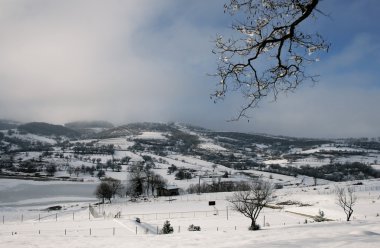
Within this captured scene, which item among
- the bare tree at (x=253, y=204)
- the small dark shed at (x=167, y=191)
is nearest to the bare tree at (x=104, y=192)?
the small dark shed at (x=167, y=191)

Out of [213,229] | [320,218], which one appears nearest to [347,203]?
[320,218]

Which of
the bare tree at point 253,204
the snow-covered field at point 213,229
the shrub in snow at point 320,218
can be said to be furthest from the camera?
the shrub in snow at point 320,218

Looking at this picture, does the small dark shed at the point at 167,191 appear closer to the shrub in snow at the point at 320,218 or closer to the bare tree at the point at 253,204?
the bare tree at the point at 253,204

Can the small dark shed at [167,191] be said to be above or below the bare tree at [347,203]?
below

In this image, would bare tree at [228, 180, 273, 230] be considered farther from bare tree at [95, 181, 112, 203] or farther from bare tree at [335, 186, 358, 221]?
bare tree at [95, 181, 112, 203]

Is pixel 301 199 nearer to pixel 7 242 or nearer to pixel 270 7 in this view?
pixel 7 242

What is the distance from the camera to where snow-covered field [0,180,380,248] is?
17.2m

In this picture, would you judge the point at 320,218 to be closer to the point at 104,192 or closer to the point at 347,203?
the point at 347,203

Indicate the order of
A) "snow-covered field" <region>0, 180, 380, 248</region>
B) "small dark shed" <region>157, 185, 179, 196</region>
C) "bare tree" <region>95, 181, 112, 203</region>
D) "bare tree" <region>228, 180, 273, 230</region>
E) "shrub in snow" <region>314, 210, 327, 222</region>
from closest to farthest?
"snow-covered field" <region>0, 180, 380, 248</region> < "bare tree" <region>228, 180, 273, 230</region> < "shrub in snow" <region>314, 210, 327, 222</region> < "bare tree" <region>95, 181, 112, 203</region> < "small dark shed" <region>157, 185, 179, 196</region>

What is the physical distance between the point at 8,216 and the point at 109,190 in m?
41.0

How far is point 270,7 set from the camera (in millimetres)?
9930

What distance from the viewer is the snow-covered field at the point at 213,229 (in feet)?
56.6

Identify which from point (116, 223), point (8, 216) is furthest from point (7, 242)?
point (8, 216)

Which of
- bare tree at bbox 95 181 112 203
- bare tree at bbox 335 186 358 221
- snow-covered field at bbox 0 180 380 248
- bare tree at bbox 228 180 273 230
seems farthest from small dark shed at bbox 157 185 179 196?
bare tree at bbox 335 186 358 221
